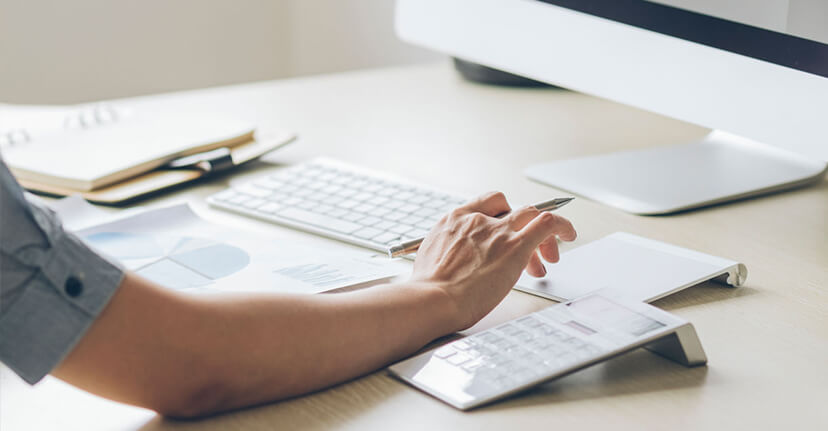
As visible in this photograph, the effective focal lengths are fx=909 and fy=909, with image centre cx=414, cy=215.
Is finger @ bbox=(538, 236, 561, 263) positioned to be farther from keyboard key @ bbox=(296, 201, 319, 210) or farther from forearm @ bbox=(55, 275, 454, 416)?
keyboard key @ bbox=(296, 201, 319, 210)

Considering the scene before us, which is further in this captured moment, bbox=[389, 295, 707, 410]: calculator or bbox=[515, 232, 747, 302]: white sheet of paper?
bbox=[515, 232, 747, 302]: white sheet of paper

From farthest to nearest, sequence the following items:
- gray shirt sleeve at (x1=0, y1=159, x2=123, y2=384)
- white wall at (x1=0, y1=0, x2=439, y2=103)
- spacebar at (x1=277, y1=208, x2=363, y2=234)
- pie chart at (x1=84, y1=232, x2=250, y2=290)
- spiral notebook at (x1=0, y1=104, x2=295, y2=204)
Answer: white wall at (x1=0, y1=0, x2=439, y2=103)
spiral notebook at (x1=0, y1=104, x2=295, y2=204)
spacebar at (x1=277, y1=208, x2=363, y2=234)
pie chart at (x1=84, y1=232, x2=250, y2=290)
gray shirt sleeve at (x1=0, y1=159, x2=123, y2=384)

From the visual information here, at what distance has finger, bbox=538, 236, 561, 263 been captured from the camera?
694 millimetres

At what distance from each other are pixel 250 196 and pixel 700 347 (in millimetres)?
482

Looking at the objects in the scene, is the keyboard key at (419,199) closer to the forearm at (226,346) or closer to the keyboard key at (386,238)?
the keyboard key at (386,238)

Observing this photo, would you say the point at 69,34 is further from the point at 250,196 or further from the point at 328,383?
the point at 328,383

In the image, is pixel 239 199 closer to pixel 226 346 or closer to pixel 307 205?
pixel 307 205

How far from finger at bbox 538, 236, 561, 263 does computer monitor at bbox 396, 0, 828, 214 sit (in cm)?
20

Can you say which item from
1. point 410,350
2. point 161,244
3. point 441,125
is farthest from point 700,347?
point 441,125

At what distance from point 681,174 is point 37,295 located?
0.68m

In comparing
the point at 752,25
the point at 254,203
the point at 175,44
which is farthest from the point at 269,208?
the point at 175,44

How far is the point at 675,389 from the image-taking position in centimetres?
55

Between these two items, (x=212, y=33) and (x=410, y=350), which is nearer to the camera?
(x=410, y=350)

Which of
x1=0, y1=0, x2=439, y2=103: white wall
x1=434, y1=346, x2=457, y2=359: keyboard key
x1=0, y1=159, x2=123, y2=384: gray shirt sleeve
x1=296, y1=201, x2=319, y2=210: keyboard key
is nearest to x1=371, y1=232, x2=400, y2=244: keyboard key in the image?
x1=296, y1=201, x2=319, y2=210: keyboard key
